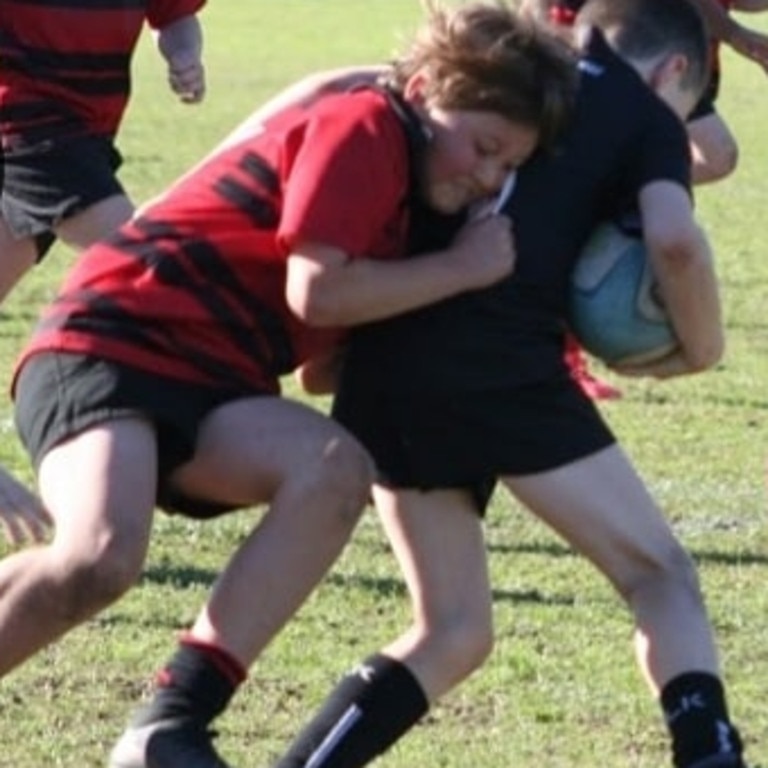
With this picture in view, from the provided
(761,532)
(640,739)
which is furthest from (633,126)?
Answer: (761,532)

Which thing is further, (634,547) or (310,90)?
(310,90)

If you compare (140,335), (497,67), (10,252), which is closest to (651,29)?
(497,67)

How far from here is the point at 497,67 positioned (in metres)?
5.40

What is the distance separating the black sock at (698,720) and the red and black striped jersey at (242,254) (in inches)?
34.6

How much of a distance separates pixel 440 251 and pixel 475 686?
1.65m

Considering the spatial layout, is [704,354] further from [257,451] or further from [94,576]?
[94,576]

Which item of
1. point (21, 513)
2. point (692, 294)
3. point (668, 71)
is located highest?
point (668, 71)

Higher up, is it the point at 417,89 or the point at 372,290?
the point at 417,89

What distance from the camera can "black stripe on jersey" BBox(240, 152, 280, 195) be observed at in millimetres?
5535

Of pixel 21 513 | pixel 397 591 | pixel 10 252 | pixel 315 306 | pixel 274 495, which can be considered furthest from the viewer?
pixel 10 252

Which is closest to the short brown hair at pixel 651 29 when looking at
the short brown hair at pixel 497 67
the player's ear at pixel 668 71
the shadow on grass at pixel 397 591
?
the player's ear at pixel 668 71

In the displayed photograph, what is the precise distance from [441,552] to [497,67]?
35.2 inches

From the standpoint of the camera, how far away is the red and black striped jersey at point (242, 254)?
5387mm

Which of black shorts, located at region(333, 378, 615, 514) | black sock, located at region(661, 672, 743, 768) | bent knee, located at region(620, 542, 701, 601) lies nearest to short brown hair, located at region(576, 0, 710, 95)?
black shorts, located at region(333, 378, 615, 514)
